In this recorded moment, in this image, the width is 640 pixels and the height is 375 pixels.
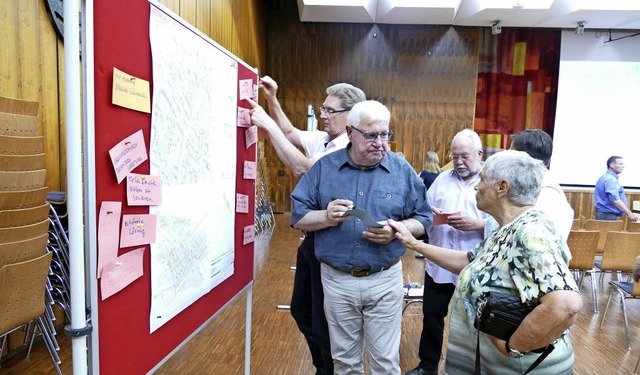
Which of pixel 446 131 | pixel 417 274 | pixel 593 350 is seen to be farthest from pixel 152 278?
pixel 446 131

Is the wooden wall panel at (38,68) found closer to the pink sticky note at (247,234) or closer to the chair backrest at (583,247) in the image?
the pink sticky note at (247,234)

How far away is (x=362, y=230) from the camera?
180cm

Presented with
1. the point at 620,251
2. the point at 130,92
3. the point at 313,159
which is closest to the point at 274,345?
the point at 313,159

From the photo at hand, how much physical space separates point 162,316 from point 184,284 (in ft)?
0.54

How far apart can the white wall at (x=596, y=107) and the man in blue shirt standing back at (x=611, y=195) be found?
11.6 ft

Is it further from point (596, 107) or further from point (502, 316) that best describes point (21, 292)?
point (596, 107)

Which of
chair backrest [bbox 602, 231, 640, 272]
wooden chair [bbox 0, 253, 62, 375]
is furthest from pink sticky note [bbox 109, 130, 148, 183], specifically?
chair backrest [bbox 602, 231, 640, 272]

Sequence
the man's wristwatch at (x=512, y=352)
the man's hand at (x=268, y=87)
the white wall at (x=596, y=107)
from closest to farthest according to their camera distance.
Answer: the man's wristwatch at (x=512, y=352) < the man's hand at (x=268, y=87) < the white wall at (x=596, y=107)

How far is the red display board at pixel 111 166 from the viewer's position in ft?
3.52

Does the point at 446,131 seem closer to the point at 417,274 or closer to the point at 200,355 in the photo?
the point at 417,274

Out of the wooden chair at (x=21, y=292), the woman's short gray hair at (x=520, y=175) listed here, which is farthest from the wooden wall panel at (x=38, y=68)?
the woman's short gray hair at (x=520, y=175)

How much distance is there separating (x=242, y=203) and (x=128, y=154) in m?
0.98

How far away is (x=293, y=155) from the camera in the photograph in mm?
2154

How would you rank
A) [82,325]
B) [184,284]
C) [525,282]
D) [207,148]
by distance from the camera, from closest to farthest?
1. [82,325]
2. [525,282]
3. [184,284]
4. [207,148]
